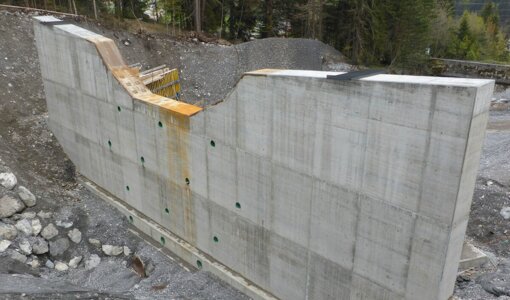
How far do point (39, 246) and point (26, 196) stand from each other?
76.1 inches

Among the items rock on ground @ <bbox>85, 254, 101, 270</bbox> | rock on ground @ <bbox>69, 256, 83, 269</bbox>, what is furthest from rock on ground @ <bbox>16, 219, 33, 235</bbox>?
rock on ground @ <bbox>85, 254, 101, 270</bbox>

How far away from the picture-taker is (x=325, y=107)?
7902 mm

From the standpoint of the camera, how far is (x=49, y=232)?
1284 centimetres

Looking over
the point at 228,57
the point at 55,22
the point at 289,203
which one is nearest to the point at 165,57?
the point at 228,57

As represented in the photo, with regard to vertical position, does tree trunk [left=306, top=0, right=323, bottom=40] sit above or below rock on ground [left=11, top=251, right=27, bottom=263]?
above

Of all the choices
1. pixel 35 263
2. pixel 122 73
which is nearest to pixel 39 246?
pixel 35 263

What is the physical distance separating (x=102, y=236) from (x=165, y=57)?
12727mm

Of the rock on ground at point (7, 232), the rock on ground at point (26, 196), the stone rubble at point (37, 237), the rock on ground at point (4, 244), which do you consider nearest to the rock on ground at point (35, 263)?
the stone rubble at point (37, 237)

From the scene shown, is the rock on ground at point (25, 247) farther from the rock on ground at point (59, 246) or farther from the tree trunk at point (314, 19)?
the tree trunk at point (314, 19)

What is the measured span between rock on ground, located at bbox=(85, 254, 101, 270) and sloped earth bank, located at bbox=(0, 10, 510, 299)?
132 millimetres

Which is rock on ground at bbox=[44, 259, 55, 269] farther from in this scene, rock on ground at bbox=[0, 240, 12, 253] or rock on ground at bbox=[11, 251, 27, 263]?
rock on ground at bbox=[0, 240, 12, 253]

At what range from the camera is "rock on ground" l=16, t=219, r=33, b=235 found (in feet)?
40.7

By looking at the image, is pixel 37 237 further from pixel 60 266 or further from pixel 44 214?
pixel 60 266

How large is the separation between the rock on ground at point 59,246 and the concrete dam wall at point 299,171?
80.9 inches
